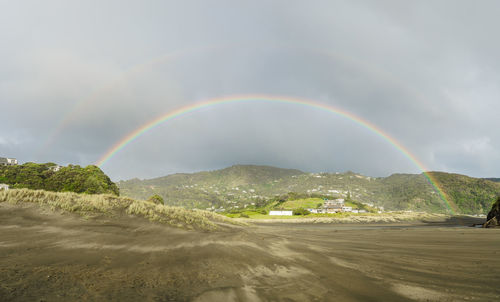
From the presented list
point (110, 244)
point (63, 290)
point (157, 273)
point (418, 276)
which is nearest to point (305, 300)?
point (157, 273)

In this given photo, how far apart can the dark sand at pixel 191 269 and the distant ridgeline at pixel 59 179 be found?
6594 centimetres

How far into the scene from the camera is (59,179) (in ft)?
244

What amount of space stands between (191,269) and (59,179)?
8784 centimetres

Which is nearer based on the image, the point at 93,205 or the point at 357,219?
the point at 93,205

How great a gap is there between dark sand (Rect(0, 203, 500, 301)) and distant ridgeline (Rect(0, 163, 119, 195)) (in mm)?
65937

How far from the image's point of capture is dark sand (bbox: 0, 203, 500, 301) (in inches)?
235

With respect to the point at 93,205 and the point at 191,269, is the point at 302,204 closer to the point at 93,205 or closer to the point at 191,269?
Result: the point at 93,205

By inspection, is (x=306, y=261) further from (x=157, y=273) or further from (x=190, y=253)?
(x=157, y=273)

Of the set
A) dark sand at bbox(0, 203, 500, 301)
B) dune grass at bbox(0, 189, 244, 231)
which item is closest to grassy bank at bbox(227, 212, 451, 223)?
dune grass at bbox(0, 189, 244, 231)

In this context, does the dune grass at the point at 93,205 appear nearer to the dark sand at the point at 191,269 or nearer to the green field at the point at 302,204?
the dark sand at the point at 191,269

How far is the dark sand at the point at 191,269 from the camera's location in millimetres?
5957

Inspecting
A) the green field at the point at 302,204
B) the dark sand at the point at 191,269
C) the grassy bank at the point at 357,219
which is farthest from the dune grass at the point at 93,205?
the green field at the point at 302,204

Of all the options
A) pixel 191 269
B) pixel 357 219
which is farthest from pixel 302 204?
pixel 191 269

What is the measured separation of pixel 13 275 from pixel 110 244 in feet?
13.3
